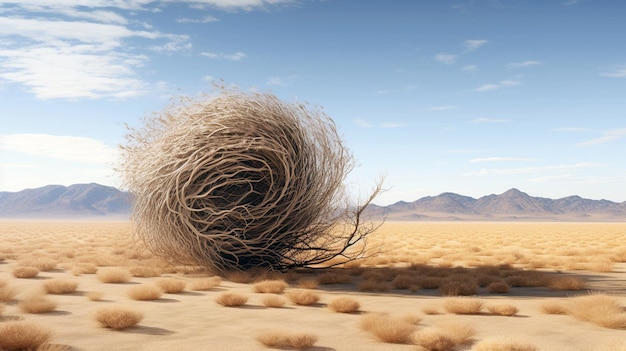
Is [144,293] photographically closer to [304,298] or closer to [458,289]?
[304,298]

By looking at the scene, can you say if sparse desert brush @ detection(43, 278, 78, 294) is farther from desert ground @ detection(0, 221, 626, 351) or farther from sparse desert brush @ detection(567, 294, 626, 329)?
sparse desert brush @ detection(567, 294, 626, 329)

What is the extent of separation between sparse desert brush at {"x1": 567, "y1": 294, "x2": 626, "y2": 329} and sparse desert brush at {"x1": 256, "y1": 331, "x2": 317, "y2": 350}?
3684mm

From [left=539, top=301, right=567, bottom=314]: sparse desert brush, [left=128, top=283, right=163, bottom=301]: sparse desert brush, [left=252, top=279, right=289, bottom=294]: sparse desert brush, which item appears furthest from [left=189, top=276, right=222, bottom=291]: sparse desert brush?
[left=539, top=301, right=567, bottom=314]: sparse desert brush

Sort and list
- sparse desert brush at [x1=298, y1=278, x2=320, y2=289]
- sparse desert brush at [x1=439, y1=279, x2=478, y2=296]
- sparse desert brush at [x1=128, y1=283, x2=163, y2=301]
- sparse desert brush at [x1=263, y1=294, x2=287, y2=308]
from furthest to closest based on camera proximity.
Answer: sparse desert brush at [x1=298, y1=278, x2=320, y2=289]
sparse desert brush at [x1=439, y1=279, x2=478, y2=296]
sparse desert brush at [x1=128, y1=283, x2=163, y2=301]
sparse desert brush at [x1=263, y1=294, x2=287, y2=308]

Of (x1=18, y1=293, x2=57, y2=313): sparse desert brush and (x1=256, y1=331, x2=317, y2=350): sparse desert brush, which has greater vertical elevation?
(x1=18, y1=293, x2=57, y2=313): sparse desert brush

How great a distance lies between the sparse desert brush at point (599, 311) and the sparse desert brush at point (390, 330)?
8.00ft

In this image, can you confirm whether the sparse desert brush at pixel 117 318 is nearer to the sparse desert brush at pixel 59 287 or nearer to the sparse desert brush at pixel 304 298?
the sparse desert brush at pixel 304 298

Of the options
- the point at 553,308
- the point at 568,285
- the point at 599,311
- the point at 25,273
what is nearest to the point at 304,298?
the point at 553,308

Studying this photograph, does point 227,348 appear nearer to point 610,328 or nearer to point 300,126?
point 610,328

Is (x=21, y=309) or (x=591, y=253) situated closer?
(x=21, y=309)

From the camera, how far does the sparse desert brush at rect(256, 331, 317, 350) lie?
19.6 feet

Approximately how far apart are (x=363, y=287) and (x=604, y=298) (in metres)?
4.34

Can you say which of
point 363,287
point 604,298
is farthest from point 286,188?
point 604,298

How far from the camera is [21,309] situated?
8.05m
